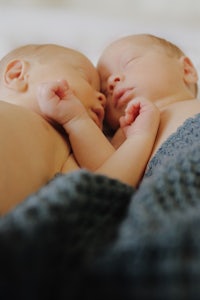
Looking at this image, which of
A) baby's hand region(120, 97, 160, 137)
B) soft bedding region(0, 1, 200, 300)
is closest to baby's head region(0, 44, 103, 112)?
baby's hand region(120, 97, 160, 137)

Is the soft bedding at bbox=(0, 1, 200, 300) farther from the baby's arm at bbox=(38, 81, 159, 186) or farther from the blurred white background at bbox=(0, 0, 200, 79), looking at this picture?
the blurred white background at bbox=(0, 0, 200, 79)

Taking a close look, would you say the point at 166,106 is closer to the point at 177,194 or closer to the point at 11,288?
the point at 177,194

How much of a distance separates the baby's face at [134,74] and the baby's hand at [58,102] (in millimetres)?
173

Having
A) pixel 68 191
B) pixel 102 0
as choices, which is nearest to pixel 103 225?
pixel 68 191

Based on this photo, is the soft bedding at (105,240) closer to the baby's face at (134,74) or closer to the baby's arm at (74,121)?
the baby's arm at (74,121)

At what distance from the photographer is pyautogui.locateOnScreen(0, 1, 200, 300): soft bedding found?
34 centimetres

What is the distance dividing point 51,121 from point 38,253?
54 centimetres

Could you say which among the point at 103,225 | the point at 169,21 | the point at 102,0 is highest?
the point at 103,225

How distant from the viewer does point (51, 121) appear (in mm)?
879

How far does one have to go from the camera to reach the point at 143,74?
1.02 metres

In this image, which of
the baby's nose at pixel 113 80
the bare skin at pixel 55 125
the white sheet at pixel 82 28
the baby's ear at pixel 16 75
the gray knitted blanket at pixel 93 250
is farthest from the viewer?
the white sheet at pixel 82 28

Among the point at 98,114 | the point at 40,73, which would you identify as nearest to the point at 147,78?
the point at 98,114

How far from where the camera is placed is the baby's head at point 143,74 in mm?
1006

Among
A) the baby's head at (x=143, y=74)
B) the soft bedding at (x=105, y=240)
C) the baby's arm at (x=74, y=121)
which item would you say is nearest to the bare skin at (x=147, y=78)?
→ the baby's head at (x=143, y=74)
